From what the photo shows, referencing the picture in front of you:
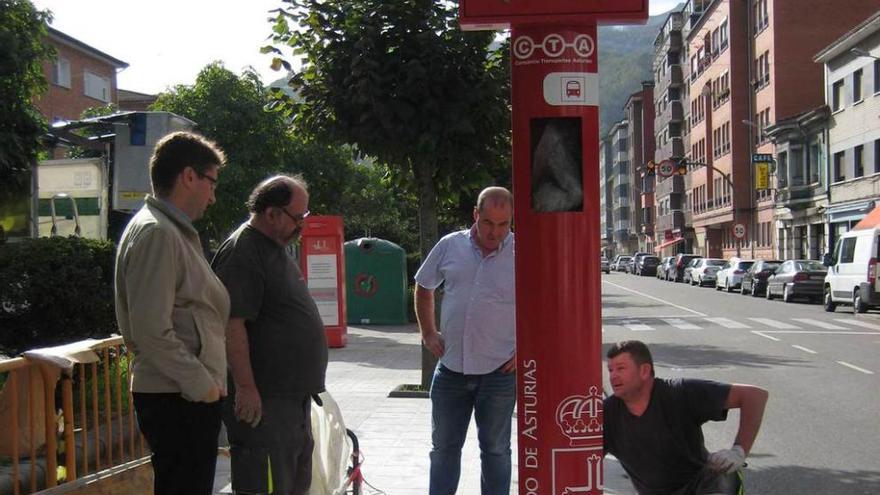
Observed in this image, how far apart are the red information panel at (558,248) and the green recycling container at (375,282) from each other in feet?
60.5

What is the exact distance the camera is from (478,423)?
4.58 meters

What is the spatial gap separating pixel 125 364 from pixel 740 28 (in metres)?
58.9

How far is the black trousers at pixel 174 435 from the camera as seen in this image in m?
3.30

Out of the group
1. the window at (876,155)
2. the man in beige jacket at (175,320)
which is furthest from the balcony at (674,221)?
the man in beige jacket at (175,320)

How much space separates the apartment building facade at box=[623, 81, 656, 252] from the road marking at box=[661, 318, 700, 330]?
73.9 meters

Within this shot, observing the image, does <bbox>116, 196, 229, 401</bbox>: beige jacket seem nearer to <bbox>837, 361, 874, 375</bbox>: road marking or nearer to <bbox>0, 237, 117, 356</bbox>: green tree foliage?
<bbox>0, 237, 117, 356</bbox>: green tree foliage

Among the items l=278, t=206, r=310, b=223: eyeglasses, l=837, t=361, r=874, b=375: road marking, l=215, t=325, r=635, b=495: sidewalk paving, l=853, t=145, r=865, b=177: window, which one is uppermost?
l=853, t=145, r=865, b=177: window

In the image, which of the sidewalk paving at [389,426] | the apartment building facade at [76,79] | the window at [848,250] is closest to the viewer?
the sidewalk paving at [389,426]

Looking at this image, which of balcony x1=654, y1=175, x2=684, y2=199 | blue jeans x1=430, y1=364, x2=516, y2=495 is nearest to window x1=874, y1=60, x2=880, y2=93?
blue jeans x1=430, y1=364, x2=516, y2=495

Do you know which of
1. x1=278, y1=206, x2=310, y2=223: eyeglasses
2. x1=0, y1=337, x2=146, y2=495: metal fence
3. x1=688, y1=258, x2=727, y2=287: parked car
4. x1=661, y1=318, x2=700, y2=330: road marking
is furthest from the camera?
x1=688, y1=258, x2=727, y2=287: parked car

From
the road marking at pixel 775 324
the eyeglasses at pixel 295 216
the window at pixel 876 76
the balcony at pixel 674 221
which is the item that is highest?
the window at pixel 876 76

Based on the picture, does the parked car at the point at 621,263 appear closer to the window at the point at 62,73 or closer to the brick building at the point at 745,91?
the brick building at the point at 745,91

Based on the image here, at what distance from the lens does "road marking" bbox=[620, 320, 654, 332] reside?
20031 mm

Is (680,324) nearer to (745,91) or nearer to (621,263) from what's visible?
(745,91)
